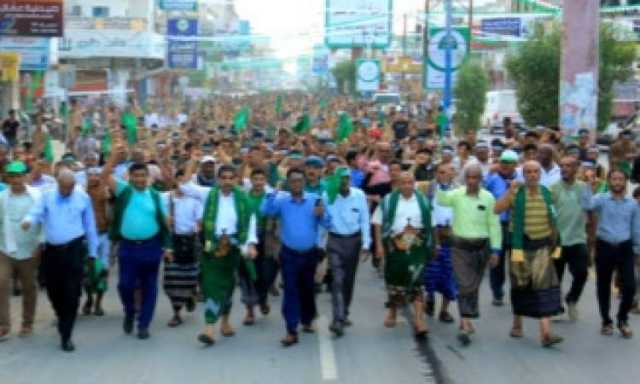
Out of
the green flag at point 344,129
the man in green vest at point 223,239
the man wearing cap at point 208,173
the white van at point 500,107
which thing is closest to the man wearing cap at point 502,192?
the man in green vest at point 223,239

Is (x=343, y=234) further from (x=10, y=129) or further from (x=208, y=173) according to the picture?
(x=10, y=129)

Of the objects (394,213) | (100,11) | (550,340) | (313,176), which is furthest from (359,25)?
(550,340)

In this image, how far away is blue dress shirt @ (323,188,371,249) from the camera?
9.92 metres

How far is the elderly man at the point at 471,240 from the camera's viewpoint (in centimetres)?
950

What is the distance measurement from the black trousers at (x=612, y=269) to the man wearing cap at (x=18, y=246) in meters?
5.13

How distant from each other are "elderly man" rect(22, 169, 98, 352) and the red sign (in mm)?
18955

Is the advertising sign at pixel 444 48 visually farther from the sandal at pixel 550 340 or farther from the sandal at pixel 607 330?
the sandal at pixel 550 340

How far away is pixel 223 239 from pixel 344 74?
7770cm

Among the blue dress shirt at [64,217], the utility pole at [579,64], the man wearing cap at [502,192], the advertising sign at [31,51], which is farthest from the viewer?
the advertising sign at [31,51]

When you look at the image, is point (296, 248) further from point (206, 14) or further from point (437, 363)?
point (206, 14)

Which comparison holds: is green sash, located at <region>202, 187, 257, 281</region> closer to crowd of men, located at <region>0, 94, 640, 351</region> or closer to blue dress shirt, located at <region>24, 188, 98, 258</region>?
crowd of men, located at <region>0, 94, 640, 351</region>

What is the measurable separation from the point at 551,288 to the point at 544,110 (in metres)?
16.1

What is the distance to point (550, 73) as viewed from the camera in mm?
25109

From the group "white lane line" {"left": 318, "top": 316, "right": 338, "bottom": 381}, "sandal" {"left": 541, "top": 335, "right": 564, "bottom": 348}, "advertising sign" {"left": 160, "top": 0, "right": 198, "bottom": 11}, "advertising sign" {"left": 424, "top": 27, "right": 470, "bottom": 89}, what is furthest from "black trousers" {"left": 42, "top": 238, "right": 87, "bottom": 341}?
"advertising sign" {"left": 160, "top": 0, "right": 198, "bottom": 11}
